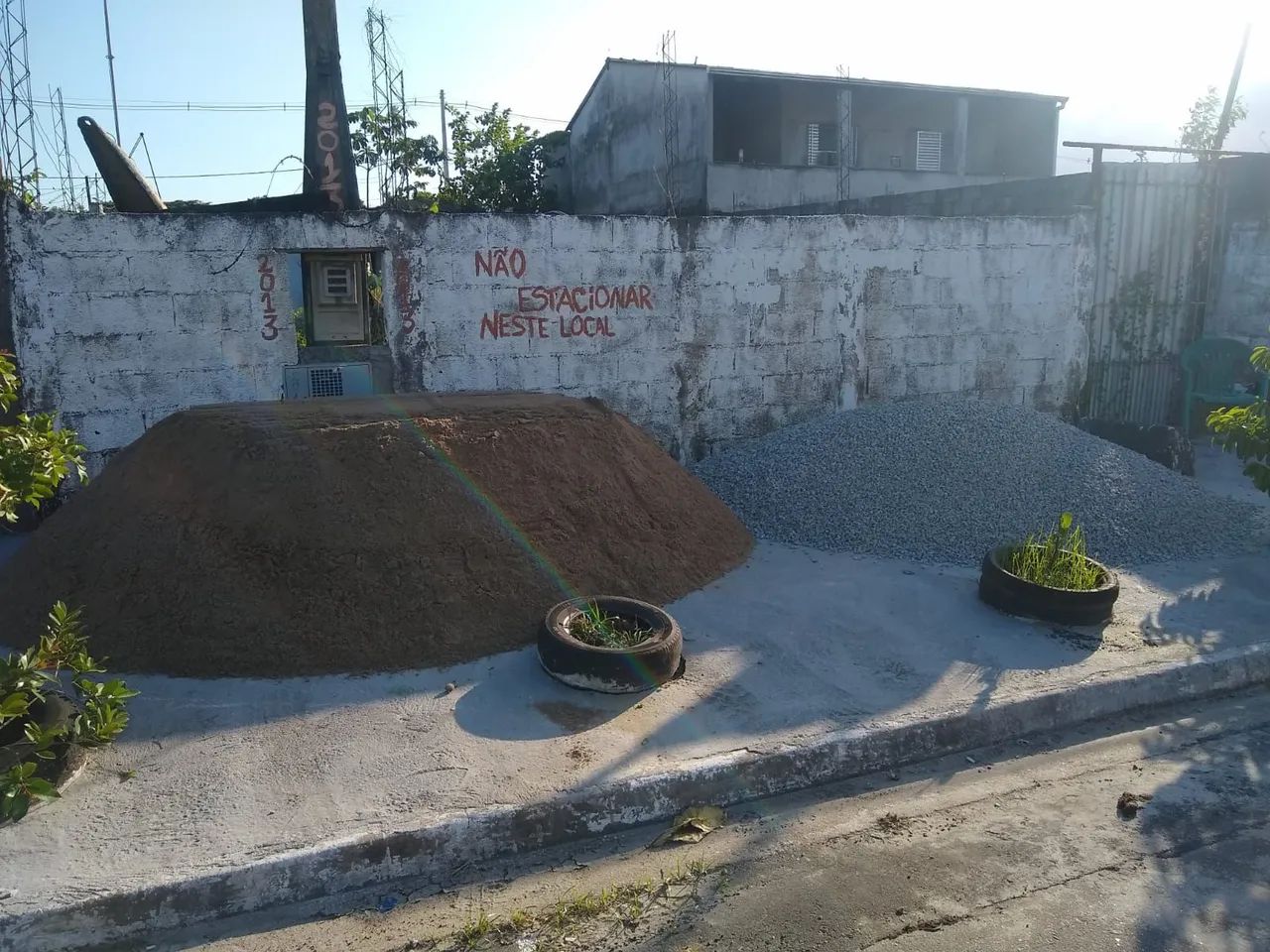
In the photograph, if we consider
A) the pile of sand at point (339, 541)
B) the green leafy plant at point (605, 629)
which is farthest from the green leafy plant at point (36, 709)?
the green leafy plant at point (605, 629)

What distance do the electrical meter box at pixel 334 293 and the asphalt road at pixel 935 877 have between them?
19.0ft

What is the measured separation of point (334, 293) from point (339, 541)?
346cm

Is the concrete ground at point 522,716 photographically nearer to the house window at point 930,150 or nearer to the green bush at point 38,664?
the green bush at point 38,664

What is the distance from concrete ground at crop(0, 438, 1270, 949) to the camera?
3.90 meters

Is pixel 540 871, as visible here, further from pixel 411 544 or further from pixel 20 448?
pixel 20 448

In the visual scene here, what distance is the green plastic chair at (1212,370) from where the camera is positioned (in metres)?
11.7

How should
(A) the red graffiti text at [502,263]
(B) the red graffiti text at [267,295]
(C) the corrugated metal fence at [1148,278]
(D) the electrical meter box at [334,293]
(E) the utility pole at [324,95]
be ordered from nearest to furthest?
(B) the red graffiti text at [267,295]
(D) the electrical meter box at [334,293]
(A) the red graffiti text at [502,263]
(E) the utility pole at [324,95]
(C) the corrugated metal fence at [1148,278]

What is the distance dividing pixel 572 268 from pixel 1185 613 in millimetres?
5628

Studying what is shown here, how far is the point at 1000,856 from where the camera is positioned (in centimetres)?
399

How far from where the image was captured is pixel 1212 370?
38.9ft

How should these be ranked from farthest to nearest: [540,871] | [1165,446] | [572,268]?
[1165,446] → [572,268] → [540,871]

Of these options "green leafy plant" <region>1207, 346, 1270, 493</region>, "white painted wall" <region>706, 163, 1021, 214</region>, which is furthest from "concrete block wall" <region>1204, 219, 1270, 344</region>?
"white painted wall" <region>706, 163, 1021, 214</region>

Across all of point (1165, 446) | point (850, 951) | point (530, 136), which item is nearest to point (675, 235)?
point (1165, 446)

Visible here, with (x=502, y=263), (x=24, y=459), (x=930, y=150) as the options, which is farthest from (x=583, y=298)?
(x=930, y=150)
